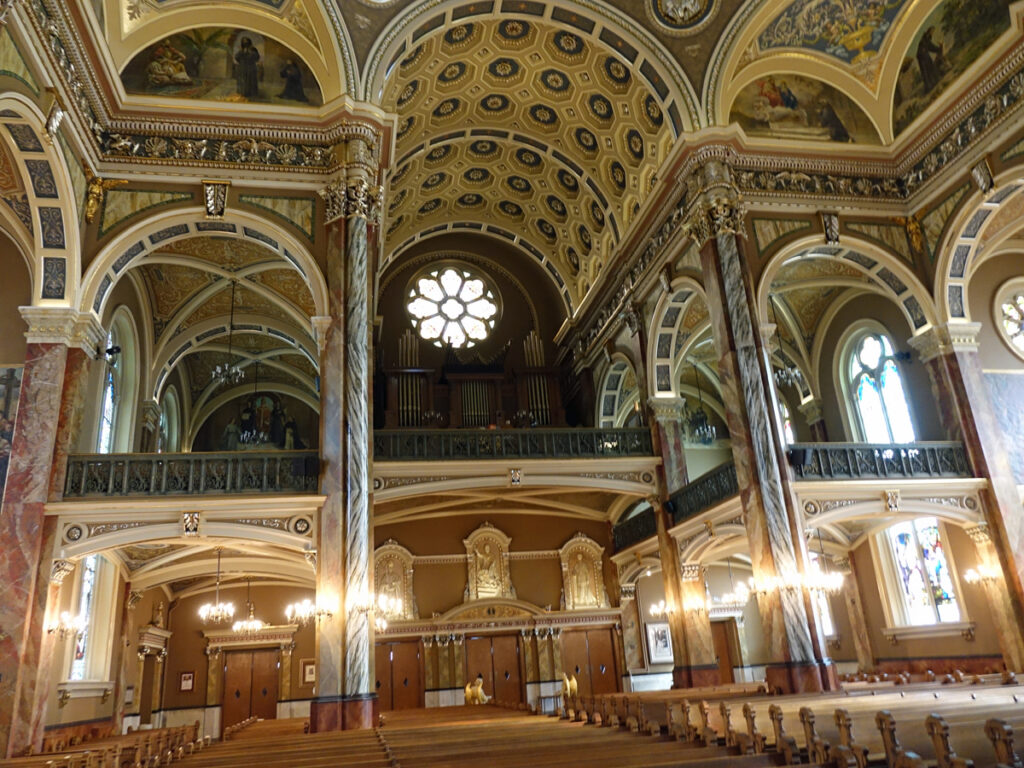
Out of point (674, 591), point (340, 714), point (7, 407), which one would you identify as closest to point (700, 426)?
point (674, 591)

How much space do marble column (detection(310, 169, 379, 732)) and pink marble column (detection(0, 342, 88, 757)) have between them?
4147 mm

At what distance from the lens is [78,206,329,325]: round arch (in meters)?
14.1

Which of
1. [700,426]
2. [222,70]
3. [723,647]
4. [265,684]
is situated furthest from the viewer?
[700,426]

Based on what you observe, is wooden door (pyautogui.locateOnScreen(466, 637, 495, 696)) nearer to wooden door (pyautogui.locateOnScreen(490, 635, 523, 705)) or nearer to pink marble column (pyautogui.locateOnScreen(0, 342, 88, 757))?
wooden door (pyautogui.locateOnScreen(490, 635, 523, 705))

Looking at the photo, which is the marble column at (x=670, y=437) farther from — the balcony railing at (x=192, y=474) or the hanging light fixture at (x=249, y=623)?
the hanging light fixture at (x=249, y=623)

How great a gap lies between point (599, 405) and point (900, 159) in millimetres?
9834

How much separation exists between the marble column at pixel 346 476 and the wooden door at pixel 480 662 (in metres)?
9.57

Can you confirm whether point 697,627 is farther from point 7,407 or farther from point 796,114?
point 7,407

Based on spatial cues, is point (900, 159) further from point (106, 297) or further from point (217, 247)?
point (106, 297)

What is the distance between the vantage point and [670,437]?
18484 mm

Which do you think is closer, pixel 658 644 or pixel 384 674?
pixel 384 674

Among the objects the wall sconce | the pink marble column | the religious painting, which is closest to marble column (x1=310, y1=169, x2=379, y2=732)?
the pink marble column

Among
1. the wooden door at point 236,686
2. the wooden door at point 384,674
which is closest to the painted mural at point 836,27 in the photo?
the wooden door at point 384,674

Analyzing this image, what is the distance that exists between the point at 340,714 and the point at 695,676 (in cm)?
864
